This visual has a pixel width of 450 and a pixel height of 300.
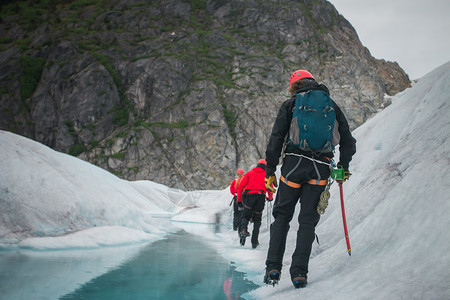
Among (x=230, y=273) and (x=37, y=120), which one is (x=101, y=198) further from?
(x=37, y=120)

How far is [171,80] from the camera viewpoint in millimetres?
69188

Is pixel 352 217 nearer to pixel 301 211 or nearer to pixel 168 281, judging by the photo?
pixel 301 211

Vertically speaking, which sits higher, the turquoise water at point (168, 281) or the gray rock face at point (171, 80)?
the gray rock face at point (171, 80)

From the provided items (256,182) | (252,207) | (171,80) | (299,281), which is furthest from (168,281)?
(171,80)

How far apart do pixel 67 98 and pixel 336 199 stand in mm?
70806

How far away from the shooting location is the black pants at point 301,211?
136 inches

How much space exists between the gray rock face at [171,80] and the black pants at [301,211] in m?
55.6

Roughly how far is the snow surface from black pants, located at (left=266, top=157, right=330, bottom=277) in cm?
28

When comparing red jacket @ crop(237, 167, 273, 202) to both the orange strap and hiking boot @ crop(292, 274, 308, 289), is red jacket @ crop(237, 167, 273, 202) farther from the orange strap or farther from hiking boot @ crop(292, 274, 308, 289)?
hiking boot @ crop(292, 274, 308, 289)

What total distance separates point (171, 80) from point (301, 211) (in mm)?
68001

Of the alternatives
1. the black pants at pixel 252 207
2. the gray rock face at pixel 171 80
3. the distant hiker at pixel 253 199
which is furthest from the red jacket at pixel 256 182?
the gray rock face at pixel 171 80

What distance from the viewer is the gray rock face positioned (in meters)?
62.2

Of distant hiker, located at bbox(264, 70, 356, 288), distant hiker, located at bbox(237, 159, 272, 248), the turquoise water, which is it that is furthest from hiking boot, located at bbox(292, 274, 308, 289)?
distant hiker, located at bbox(237, 159, 272, 248)

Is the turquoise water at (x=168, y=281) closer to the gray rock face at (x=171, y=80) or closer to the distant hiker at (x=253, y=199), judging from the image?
the distant hiker at (x=253, y=199)
